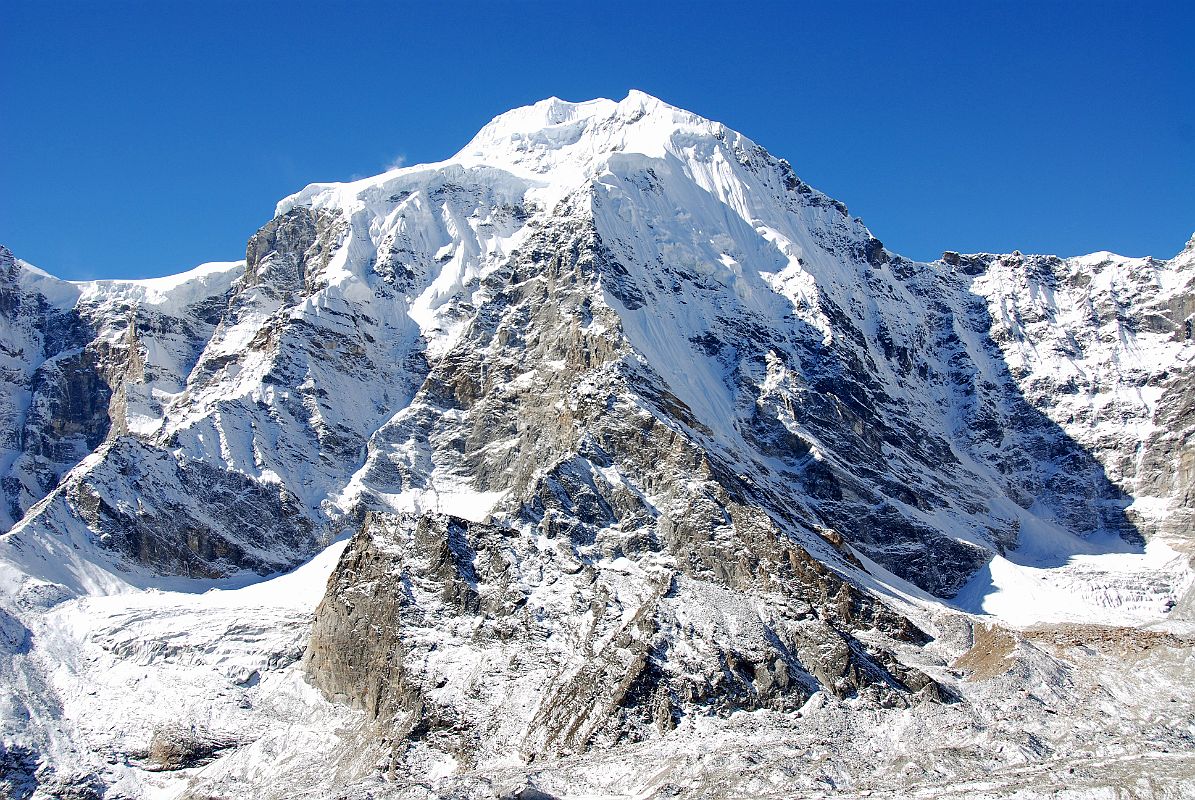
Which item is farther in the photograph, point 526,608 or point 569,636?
point 526,608

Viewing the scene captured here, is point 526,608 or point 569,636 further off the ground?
point 526,608

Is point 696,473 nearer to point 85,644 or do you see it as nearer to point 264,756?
point 264,756

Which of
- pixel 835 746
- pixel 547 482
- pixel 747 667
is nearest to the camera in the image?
pixel 835 746

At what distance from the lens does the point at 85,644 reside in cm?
15325

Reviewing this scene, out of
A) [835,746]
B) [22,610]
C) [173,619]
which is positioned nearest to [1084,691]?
[835,746]

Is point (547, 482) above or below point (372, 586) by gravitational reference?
above

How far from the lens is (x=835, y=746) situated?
104688mm

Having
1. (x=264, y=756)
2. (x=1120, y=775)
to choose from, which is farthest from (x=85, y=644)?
(x=1120, y=775)

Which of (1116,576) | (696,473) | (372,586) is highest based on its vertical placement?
(1116,576)

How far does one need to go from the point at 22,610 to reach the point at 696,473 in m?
87.5

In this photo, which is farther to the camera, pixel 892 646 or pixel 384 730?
pixel 892 646

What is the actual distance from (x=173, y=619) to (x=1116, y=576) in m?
131

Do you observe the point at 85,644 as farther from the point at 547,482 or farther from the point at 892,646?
the point at 892,646

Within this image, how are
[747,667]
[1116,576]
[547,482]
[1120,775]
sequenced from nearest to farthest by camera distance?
[1120,775] < [747,667] < [547,482] < [1116,576]
